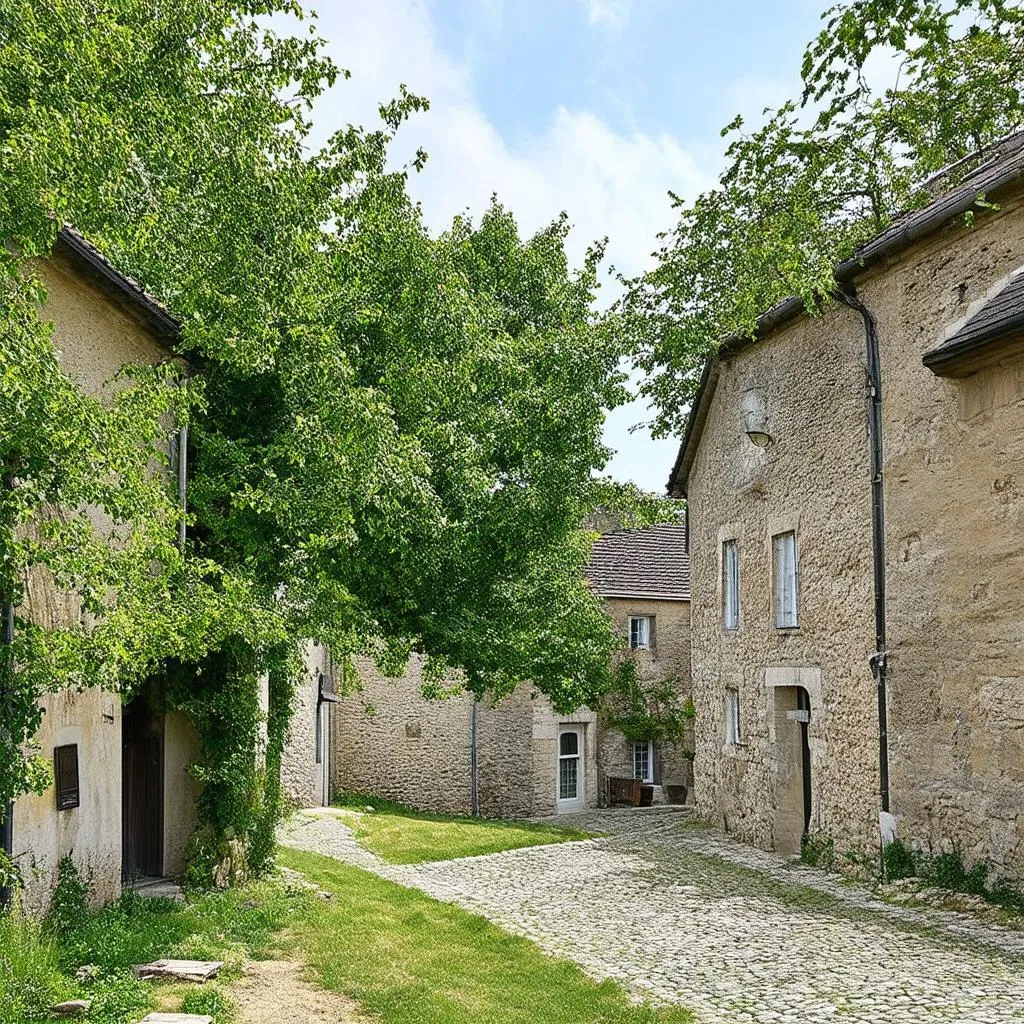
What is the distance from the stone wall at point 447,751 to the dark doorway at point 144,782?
1441cm

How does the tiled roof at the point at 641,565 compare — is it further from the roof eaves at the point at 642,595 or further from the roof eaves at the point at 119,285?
the roof eaves at the point at 119,285

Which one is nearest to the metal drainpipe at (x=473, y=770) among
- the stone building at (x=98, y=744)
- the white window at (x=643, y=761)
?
the white window at (x=643, y=761)

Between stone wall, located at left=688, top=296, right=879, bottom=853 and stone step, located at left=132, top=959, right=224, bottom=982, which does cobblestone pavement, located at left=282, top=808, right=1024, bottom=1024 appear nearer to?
stone wall, located at left=688, top=296, right=879, bottom=853

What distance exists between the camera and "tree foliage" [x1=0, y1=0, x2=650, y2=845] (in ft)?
24.2

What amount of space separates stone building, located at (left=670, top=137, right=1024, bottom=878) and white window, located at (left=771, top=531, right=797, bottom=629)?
0.11 ft

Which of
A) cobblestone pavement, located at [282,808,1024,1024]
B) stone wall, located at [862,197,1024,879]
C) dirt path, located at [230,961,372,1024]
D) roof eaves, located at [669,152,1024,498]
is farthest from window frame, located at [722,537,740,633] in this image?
dirt path, located at [230,961,372,1024]

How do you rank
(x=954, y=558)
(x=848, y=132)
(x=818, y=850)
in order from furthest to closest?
(x=818, y=850) < (x=954, y=558) < (x=848, y=132)

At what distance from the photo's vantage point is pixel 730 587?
1816 centimetres

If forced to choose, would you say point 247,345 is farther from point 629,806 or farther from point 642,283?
point 629,806

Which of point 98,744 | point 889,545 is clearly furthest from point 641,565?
point 98,744

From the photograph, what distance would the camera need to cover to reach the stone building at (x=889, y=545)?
10953 millimetres

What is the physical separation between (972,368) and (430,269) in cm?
693

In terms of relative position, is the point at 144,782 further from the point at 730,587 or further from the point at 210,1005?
the point at 730,587

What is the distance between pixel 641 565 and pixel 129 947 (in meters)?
23.1
